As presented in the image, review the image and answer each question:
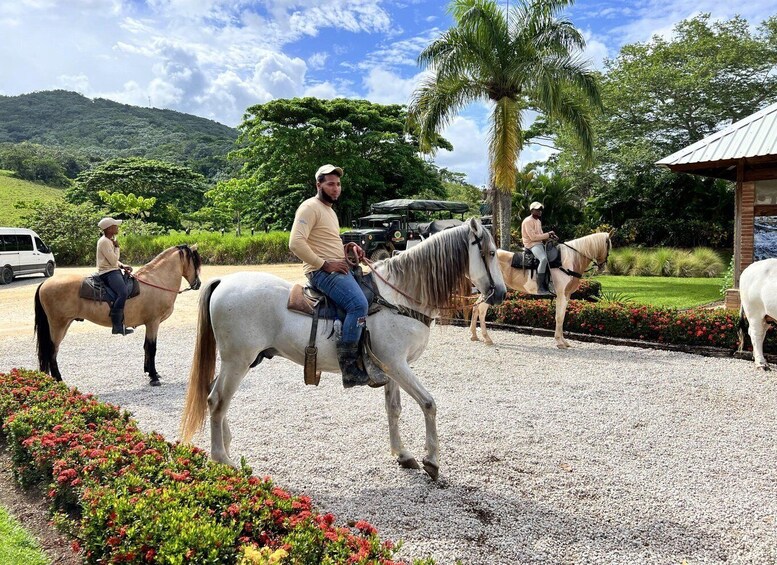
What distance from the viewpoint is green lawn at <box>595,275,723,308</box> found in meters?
13.2

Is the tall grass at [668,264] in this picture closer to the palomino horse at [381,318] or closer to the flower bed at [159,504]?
the palomino horse at [381,318]

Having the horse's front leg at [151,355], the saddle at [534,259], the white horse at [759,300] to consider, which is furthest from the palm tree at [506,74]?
the horse's front leg at [151,355]

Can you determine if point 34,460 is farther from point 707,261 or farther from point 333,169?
point 707,261

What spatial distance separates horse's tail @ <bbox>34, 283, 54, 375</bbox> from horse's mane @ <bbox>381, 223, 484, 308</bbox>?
4.89 metres

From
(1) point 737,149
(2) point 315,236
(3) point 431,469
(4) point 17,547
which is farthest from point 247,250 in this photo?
(4) point 17,547

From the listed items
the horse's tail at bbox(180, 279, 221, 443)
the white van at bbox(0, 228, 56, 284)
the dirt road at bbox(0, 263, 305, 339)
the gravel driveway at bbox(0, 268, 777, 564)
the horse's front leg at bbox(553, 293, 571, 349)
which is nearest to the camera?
the gravel driveway at bbox(0, 268, 777, 564)

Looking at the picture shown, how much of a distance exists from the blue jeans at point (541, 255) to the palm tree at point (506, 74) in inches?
247

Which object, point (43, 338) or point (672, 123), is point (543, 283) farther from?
point (672, 123)

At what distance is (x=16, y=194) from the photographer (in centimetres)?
5331

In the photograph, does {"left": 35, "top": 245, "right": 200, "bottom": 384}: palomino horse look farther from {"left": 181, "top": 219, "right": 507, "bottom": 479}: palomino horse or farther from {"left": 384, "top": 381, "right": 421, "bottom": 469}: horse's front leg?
{"left": 384, "top": 381, "right": 421, "bottom": 469}: horse's front leg

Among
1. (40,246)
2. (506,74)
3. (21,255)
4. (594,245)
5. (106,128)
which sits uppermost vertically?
(106,128)

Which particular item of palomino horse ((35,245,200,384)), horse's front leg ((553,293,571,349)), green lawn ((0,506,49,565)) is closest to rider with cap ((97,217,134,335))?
palomino horse ((35,245,200,384))

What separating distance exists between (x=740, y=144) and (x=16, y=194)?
62.4m

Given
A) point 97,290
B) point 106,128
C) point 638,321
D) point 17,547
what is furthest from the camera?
point 106,128
